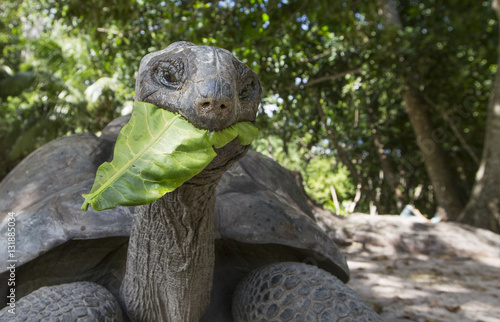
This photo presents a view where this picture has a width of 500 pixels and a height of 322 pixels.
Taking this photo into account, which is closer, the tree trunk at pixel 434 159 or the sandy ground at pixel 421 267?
the sandy ground at pixel 421 267

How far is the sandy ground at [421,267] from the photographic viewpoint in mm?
2176

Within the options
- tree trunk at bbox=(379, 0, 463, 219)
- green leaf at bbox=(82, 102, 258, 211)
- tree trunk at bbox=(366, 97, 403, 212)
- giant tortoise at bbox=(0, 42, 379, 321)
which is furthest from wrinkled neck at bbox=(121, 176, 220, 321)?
tree trunk at bbox=(366, 97, 403, 212)

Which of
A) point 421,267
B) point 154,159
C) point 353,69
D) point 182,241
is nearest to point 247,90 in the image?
point 154,159

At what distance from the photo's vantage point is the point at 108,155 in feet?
6.21

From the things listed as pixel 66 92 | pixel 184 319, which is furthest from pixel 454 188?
pixel 66 92

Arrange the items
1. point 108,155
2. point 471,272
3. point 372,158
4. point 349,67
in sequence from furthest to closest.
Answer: point 372,158
point 349,67
point 471,272
point 108,155

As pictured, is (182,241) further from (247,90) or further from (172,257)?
(247,90)

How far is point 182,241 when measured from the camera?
117 cm

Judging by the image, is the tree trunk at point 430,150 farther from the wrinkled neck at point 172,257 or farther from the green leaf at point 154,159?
the green leaf at point 154,159

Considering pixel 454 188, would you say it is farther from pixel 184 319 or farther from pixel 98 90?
pixel 98 90

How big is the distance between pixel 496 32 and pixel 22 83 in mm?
9481

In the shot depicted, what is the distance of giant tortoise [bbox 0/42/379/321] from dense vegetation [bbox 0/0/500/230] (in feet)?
7.78

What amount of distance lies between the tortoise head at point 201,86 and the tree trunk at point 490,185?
4.12 m

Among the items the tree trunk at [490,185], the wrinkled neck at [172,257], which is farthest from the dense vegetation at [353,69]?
the wrinkled neck at [172,257]
